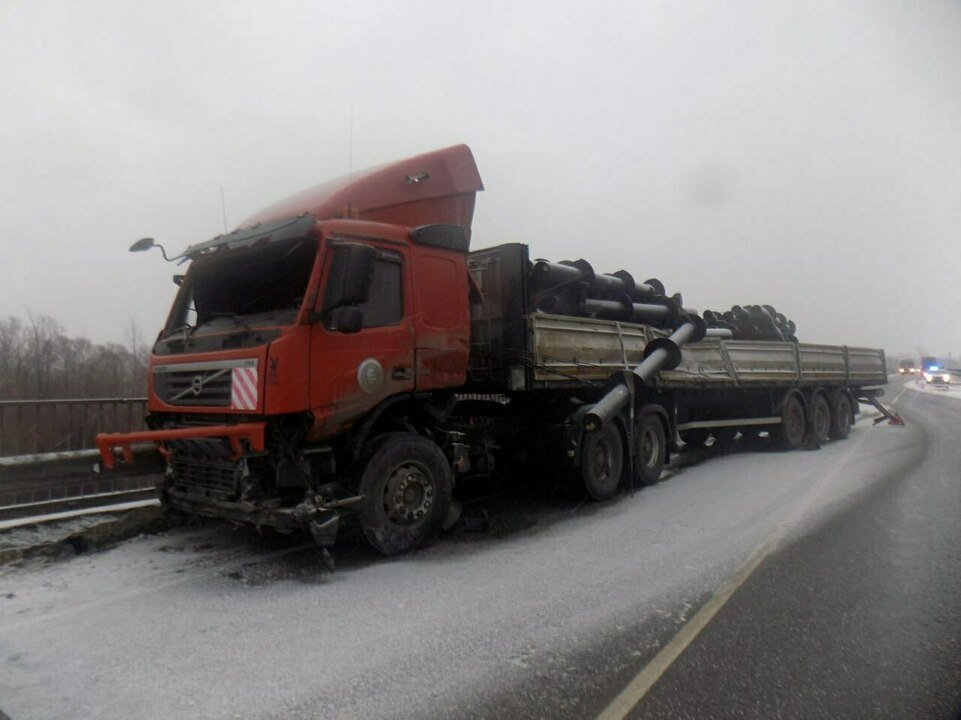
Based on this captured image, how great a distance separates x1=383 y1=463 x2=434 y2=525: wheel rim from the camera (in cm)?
527

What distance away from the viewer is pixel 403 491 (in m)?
5.37

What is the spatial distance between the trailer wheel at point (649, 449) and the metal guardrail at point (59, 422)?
632cm

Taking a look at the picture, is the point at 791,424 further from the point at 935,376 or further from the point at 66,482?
the point at 935,376

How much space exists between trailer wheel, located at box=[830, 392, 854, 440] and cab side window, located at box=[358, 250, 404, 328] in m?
12.1

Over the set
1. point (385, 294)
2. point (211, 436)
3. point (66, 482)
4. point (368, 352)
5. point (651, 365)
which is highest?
point (385, 294)

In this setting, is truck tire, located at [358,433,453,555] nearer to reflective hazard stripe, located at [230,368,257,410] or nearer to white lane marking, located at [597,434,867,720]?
reflective hazard stripe, located at [230,368,257,410]

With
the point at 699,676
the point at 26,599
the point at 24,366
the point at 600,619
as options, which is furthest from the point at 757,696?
the point at 24,366

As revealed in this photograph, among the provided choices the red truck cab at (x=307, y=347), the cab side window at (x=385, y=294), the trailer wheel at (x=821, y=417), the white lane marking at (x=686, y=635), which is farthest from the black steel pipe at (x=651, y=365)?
the trailer wheel at (x=821, y=417)

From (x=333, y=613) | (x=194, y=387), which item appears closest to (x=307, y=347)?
(x=194, y=387)

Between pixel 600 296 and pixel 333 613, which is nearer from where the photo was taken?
pixel 333 613

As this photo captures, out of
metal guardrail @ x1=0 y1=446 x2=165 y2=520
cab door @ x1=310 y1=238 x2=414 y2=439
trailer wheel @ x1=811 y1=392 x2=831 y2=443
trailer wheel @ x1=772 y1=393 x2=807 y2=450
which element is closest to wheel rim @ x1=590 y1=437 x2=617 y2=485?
cab door @ x1=310 y1=238 x2=414 y2=439

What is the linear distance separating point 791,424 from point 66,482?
12.0 m

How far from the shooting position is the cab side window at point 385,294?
529cm

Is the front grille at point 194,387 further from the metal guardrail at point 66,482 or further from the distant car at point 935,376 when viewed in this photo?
the distant car at point 935,376
